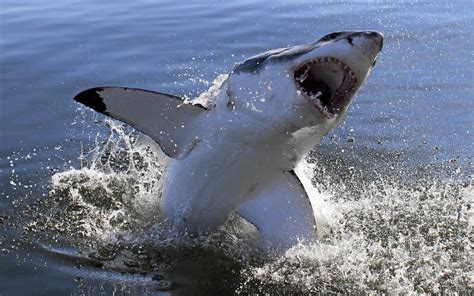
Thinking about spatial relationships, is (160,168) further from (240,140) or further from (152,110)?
(240,140)

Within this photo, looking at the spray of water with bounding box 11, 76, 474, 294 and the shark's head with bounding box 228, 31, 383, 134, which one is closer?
the shark's head with bounding box 228, 31, 383, 134

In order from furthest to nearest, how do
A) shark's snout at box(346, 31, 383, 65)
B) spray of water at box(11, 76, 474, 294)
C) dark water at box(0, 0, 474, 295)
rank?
dark water at box(0, 0, 474, 295), spray of water at box(11, 76, 474, 294), shark's snout at box(346, 31, 383, 65)

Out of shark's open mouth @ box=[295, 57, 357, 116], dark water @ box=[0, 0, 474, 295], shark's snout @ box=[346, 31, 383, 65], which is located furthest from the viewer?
dark water @ box=[0, 0, 474, 295]

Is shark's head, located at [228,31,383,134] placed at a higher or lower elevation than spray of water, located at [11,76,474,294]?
higher

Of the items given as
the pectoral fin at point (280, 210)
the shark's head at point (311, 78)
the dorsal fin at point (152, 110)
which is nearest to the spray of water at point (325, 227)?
the pectoral fin at point (280, 210)

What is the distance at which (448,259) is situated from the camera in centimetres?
615

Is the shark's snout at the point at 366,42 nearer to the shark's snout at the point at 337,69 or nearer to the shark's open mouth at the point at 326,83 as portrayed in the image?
the shark's snout at the point at 337,69

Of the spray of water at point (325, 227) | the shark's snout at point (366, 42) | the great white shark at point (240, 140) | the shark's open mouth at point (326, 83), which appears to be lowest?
the spray of water at point (325, 227)

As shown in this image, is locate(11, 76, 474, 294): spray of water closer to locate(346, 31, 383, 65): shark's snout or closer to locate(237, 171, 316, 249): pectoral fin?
locate(237, 171, 316, 249): pectoral fin

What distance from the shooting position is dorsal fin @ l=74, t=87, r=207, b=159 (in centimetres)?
634

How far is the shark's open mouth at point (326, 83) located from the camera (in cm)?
531

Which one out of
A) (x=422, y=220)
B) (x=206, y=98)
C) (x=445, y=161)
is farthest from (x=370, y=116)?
(x=206, y=98)

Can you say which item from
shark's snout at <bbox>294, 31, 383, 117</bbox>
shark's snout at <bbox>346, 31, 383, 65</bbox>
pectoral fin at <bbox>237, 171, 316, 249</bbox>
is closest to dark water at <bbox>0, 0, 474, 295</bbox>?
pectoral fin at <bbox>237, 171, 316, 249</bbox>

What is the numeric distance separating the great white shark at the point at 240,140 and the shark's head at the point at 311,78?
1cm
